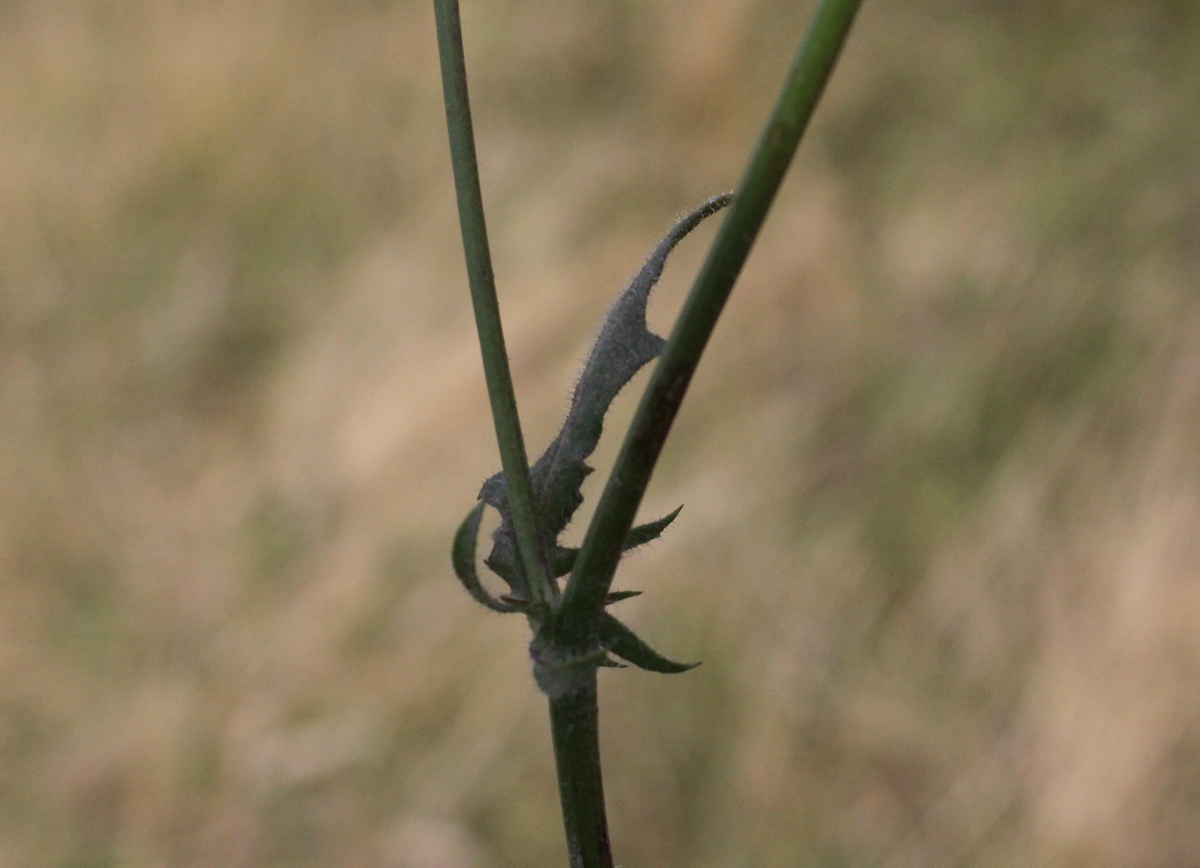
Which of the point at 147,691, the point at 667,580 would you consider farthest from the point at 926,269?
the point at 147,691

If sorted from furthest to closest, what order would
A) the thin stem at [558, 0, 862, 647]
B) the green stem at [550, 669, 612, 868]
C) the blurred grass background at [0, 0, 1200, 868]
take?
the blurred grass background at [0, 0, 1200, 868] → the green stem at [550, 669, 612, 868] → the thin stem at [558, 0, 862, 647]

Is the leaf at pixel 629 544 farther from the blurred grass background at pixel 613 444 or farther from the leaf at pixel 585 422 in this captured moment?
the blurred grass background at pixel 613 444

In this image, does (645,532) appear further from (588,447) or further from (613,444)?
(613,444)

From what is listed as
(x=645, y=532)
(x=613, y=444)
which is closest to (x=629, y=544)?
(x=645, y=532)

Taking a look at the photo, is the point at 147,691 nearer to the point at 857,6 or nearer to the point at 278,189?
the point at 278,189

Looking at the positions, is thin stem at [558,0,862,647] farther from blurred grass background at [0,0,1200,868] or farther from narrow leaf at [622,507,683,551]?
blurred grass background at [0,0,1200,868]

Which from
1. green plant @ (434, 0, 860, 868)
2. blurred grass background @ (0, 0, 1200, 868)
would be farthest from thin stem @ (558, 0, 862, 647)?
blurred grass background @ (0, 0, 1200, 868)
